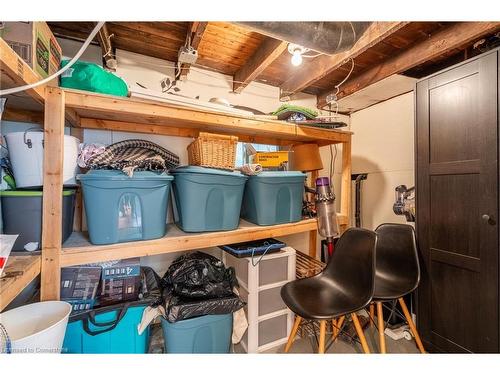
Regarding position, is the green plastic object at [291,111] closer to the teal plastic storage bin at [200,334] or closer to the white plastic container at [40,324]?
the teal plastic storage bin at [200,334]

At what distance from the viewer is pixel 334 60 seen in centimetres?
180

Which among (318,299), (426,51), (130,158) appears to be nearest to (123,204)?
(130,158)

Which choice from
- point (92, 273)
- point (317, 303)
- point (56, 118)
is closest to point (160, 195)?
point (56, 118)

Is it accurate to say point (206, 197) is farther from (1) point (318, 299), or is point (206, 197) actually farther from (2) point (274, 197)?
(1) point (318, 299)

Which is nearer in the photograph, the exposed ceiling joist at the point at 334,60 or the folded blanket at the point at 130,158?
the folded blanket at the point at 130,158

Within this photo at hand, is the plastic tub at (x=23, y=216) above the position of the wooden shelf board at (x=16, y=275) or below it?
above

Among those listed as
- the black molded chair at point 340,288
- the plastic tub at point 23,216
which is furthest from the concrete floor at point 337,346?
the plastic tub at point 23,216

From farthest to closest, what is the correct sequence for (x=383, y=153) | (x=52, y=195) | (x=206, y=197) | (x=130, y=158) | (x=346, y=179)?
(x=383, y=153), (x=346, y=179), (x=206, y=197), (x=130, y=158), (x=52, y=195)

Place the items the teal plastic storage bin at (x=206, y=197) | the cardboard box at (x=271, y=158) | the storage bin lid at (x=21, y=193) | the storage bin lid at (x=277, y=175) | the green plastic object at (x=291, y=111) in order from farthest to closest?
the cardboard box at (x=271, y=158) → the green plastic object at (x=291, y=111) → the storage bin lid at (x=277, y=175) → the teal plastic storage bin at (x=206, y=197) → the storage bin lid at (x=21, y=193)

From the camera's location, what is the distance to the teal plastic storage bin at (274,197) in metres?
1.61

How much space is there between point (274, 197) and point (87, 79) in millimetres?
1329

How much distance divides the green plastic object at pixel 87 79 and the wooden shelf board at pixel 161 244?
84cm

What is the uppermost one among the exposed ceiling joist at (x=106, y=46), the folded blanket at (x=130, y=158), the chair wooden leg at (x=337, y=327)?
the exposed ceiling joist at (x=106, y=46)
